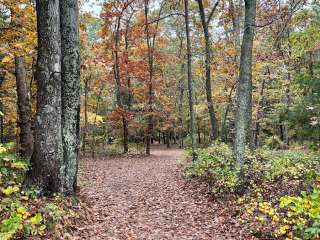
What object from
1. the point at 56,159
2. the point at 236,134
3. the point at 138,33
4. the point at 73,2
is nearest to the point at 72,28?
the point at 73,2

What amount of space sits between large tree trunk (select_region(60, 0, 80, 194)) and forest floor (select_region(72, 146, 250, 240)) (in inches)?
45.7

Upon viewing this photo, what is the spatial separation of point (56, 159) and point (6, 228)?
8.14 ft

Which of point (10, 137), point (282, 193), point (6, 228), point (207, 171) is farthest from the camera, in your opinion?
point (10, 137)

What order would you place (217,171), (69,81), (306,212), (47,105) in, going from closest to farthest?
1. (306,212)
2. (47,105)
3. (69,81)
4. (217,171)

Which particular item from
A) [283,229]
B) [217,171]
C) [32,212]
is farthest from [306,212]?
[217,171]

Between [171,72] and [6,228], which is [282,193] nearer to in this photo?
[6,228]

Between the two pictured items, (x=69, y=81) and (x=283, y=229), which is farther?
(x=69, y=81)

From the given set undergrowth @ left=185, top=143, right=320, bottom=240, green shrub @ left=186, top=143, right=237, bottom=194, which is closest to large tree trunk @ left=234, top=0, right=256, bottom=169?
green shrub @ left=186, top=143, right=237, bottom=194

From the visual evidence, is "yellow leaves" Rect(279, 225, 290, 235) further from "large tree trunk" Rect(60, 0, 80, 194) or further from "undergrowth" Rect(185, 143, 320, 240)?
"large tree trunk" Rect(60, 0, 80, 194)

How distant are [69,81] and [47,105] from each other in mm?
921

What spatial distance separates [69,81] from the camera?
7184mm

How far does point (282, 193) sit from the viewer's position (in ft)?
23.1

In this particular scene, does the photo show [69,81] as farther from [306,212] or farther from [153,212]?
[306,212]

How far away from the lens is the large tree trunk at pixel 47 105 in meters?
6.42
